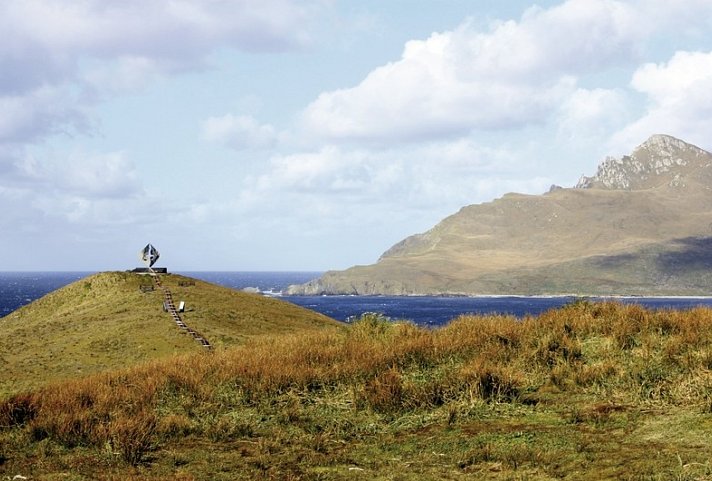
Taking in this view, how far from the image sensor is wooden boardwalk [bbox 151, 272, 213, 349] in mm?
29309

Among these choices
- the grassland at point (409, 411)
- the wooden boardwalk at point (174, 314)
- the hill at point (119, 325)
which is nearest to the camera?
the grassland at point (409, 411)

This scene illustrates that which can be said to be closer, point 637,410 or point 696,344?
point 637,410

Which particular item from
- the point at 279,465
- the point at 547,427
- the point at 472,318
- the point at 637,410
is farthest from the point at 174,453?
the point at 472,318

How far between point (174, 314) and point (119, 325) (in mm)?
3245

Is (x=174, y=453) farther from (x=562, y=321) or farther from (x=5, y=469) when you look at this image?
(x=562, y=321)

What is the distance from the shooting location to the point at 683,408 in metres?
11.3

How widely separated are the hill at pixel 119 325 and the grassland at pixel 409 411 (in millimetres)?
9529

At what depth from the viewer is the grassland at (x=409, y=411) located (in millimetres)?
9516

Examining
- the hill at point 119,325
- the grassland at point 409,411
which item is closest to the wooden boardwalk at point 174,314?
the hill at point 119,325

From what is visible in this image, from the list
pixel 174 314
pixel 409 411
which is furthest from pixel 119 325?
pixel 409 411

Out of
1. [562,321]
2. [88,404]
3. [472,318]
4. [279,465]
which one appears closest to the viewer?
[279,465]

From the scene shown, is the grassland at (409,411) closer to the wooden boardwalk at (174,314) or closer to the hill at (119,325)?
the hill at (119,325)

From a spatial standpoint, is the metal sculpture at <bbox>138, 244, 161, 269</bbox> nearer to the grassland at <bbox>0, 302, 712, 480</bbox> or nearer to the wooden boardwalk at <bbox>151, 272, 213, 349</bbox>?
the wooden boardwalk at <bbox>151, 272, 213, 349</bbox>

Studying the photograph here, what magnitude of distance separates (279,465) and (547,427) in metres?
4.53
